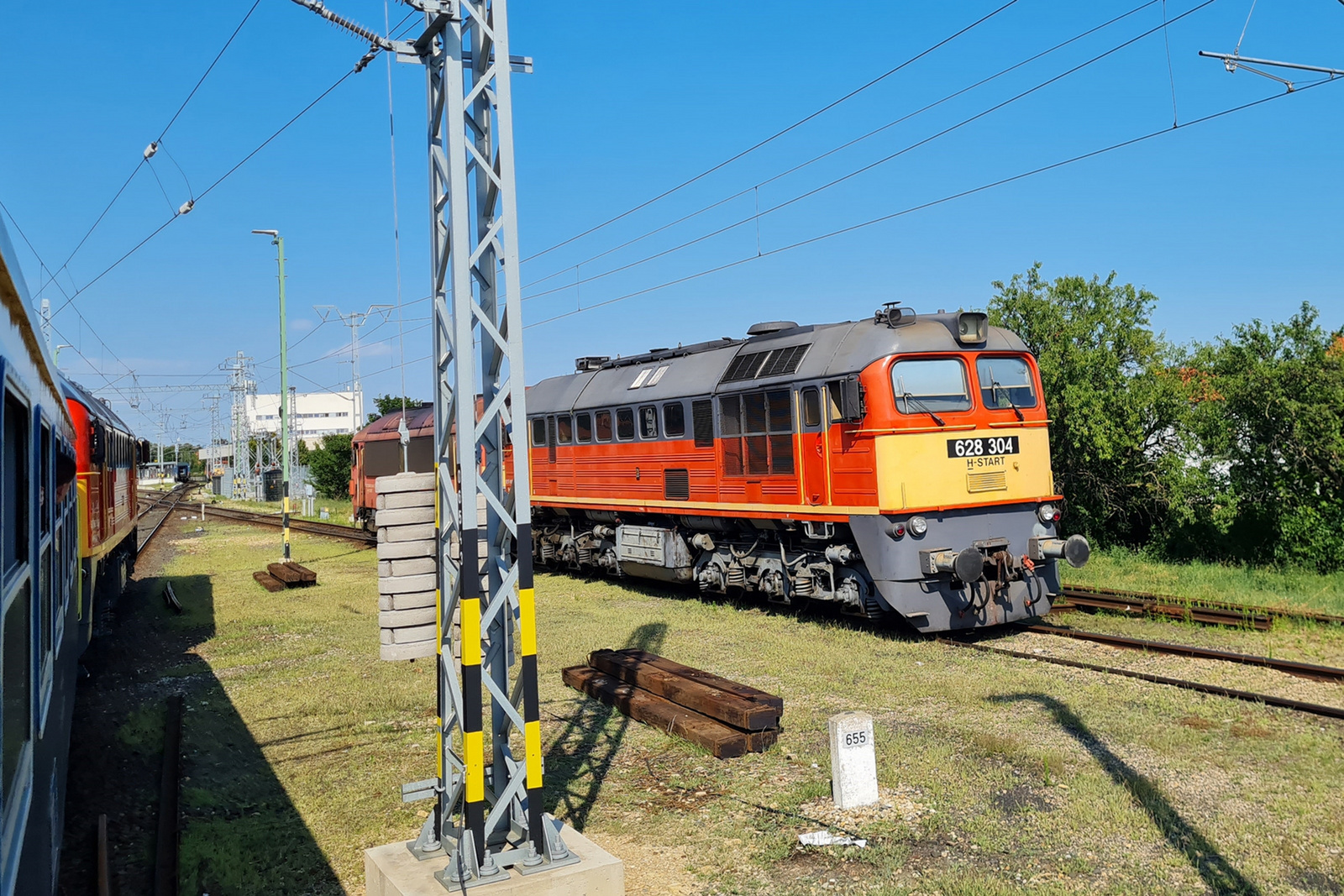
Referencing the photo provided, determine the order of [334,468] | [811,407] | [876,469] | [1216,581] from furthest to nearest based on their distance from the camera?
[334,468], [1216,581], [811,407], [876,469]

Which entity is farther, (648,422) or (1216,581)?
(648,422)

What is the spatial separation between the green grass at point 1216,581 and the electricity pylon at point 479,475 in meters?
10.4

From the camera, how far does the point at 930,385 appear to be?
1188cm

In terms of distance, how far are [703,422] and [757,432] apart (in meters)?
1.34

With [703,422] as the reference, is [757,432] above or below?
below

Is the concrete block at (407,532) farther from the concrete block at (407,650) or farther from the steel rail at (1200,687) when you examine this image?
the steel rail at (1200,687)

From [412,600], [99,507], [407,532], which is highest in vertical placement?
[99,507]

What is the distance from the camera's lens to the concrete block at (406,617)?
5.94m

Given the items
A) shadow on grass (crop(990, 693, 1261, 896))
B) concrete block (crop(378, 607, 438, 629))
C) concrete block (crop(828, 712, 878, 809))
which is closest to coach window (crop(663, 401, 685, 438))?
shadow on grass (crop(990, 693, 1261, 896))

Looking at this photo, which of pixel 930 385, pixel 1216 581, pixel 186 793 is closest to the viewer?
pixel 186 793

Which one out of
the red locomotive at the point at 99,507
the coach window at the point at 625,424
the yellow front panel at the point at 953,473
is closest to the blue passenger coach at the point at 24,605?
the red locomotive at the point at 99,507

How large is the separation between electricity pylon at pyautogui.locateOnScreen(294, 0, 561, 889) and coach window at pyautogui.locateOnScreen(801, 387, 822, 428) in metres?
7.11

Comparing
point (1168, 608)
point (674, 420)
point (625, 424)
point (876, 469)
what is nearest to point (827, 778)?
point (876, 469)

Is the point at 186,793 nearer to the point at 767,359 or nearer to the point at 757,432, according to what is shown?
the point at 757,432
